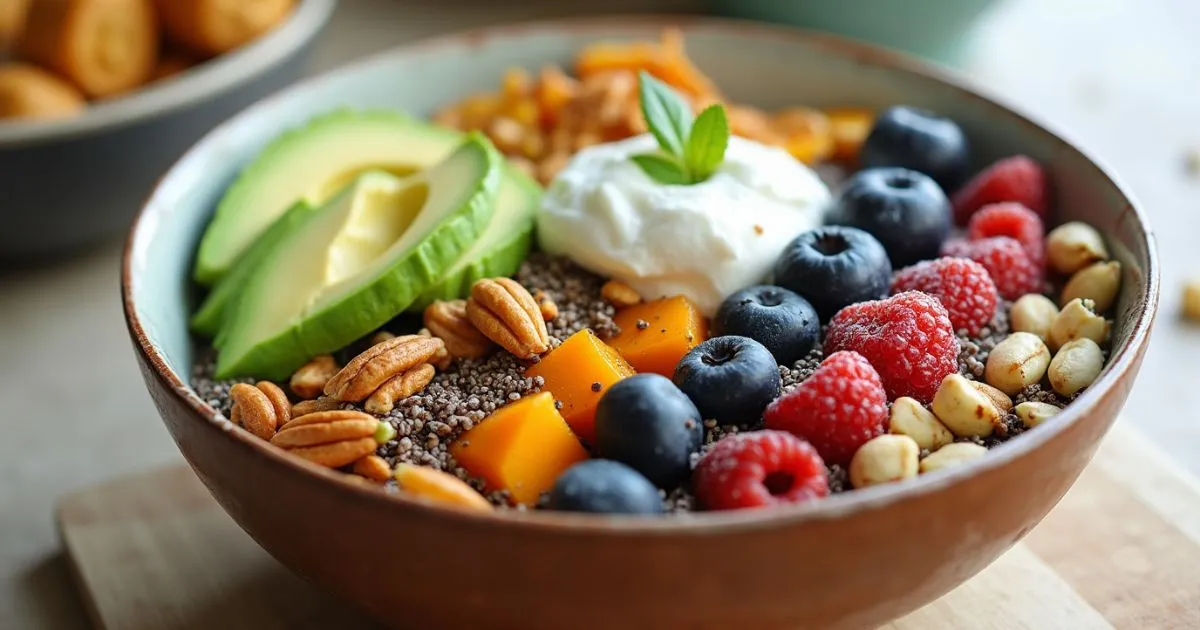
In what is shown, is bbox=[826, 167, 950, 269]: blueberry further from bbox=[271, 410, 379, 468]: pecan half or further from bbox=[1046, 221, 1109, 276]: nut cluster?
bbox=[271, 410, 379, 468]: pecan half

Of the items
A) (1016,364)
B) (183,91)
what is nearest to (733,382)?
(1016,364)

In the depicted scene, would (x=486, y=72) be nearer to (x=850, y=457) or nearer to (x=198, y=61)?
(x=198, y=61)

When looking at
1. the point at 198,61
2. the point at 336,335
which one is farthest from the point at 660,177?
the point at 198,61

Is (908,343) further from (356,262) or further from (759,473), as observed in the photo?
(356,262)

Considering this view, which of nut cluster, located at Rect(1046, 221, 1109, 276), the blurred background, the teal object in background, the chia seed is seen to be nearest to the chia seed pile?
the chia seed

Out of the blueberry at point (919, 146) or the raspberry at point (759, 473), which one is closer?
the raspberry at point (759, 473)

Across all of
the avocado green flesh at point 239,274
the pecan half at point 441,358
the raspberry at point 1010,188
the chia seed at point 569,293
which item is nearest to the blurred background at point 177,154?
the raspberry at point 1010,188

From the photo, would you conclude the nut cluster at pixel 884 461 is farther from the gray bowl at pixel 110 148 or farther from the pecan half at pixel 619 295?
the gray bowl at pixel 110 148
